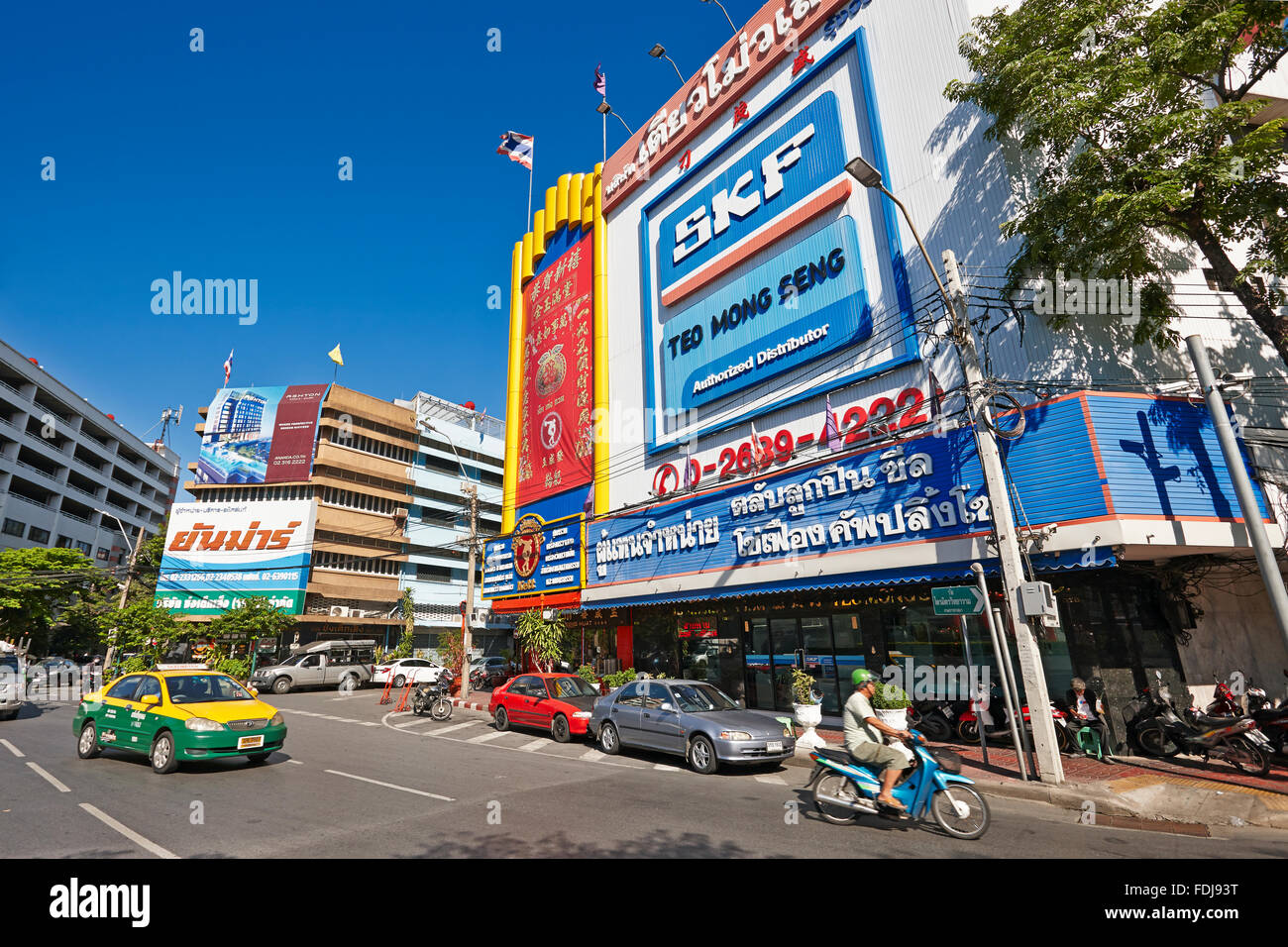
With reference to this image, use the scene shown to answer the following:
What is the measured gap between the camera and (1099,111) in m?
11.1

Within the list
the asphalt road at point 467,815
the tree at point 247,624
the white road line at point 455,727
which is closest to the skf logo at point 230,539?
the tree at point 247,624

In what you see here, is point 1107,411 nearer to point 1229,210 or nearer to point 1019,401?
point 1019,401

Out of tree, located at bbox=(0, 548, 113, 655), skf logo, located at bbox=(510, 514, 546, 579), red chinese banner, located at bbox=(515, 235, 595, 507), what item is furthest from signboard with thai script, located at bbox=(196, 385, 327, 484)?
skf logo, located at bbox=(510, 514, 546, 579)

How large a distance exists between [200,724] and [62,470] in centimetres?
6670

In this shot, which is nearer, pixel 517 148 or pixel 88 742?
pixel 88 742

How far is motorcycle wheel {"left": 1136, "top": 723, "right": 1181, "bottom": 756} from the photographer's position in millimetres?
11000

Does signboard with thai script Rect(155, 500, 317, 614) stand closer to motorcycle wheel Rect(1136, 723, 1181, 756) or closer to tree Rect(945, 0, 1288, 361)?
motorcycle wheel Rect(1136, 723, 1181, 756)

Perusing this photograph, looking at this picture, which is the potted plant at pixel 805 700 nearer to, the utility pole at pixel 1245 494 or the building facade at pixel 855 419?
the building facade at pixel 855 419

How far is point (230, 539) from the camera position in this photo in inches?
1779

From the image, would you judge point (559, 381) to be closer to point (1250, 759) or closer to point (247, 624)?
point (247, 624)

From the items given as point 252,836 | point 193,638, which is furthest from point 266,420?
point 252,836

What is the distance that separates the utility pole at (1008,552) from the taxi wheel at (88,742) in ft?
54.3

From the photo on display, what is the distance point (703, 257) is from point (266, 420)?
41363mm

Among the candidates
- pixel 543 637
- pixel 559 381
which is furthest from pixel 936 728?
pixel 559 381
